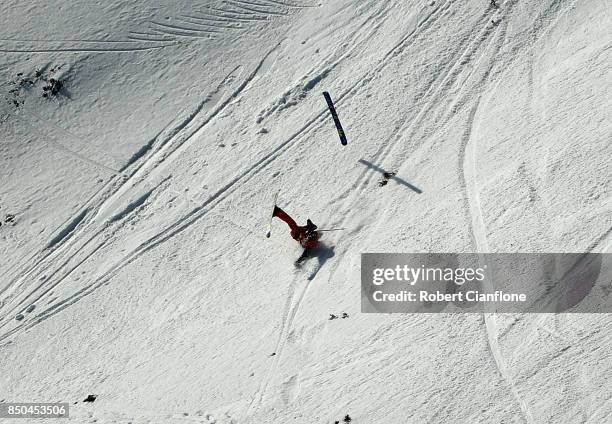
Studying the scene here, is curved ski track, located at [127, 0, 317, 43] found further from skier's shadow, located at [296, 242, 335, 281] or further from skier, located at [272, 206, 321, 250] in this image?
skier's shadow, located at [296, 242, 335, 281]

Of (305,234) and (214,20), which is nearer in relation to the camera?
(305,234)

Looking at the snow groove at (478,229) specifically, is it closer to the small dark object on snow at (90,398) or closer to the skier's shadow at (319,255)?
the skier's shadow at (319,255)

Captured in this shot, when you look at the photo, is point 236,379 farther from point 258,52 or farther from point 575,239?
point 258,52

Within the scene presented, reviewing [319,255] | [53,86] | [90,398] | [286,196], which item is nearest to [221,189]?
[286,196]

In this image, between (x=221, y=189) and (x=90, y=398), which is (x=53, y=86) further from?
(x=90, y=398)

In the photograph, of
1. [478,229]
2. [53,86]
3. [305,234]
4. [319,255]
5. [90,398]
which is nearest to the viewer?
[90,398]

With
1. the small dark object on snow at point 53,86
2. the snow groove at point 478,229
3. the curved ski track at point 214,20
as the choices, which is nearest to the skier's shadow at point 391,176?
the snow groove at point 478,229

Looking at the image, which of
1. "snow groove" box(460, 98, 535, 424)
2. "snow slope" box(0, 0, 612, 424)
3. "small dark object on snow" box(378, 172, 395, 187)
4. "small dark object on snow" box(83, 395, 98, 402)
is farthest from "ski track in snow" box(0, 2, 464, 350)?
"small dark object on snow" box(83, 395, 98, 402)

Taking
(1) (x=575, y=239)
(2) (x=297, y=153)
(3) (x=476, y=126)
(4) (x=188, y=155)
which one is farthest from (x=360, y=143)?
(1) (x=575, y=239)
